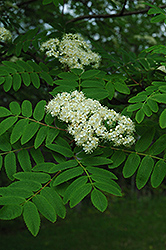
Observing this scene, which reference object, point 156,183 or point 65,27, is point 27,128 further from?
point 65,27

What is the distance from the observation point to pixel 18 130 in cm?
Answer: 186

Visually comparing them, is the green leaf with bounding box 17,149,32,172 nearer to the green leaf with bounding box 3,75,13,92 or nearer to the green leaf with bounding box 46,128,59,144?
the green leaf with bounding box 46,128,59,144

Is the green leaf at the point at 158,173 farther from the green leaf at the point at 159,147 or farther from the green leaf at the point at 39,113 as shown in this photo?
the green leaf at the point at 39,113

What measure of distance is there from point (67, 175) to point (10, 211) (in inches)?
14.6

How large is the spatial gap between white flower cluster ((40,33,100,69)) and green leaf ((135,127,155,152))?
0.87 meters

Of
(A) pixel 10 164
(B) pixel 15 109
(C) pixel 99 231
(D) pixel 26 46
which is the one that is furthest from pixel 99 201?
(C) pixel 99 231

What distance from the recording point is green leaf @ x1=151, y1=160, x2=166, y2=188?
67.7 inches

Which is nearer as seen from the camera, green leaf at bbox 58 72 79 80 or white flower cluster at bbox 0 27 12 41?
green leaf at bbox 58 72 79 80

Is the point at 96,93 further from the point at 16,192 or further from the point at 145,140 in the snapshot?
the point at 16,192

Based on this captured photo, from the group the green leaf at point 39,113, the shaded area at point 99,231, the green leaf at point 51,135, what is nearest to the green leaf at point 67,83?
the green leaf at point 39,113

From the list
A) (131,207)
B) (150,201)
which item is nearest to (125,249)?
(131,207)

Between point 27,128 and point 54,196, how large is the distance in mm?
541

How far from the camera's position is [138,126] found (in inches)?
77.3

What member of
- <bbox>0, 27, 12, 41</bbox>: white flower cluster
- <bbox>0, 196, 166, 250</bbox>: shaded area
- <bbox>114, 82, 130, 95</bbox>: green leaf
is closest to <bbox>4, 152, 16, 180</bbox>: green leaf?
<bbox>114, 82, 130, 95</bbox>: green leaf
